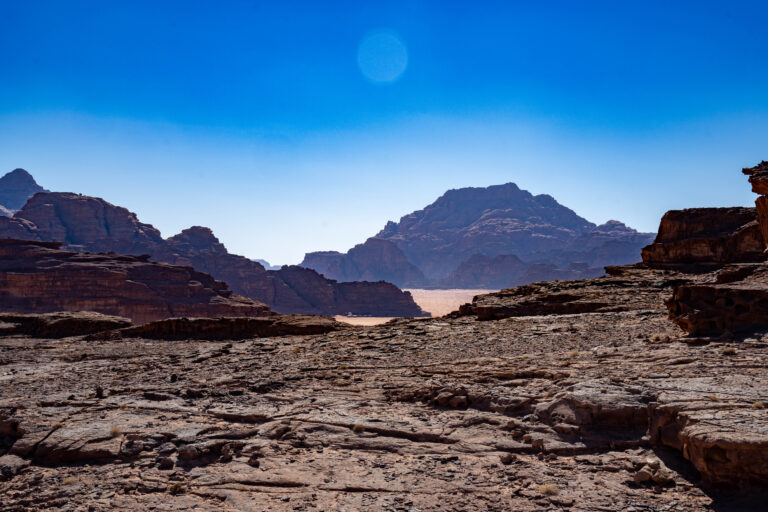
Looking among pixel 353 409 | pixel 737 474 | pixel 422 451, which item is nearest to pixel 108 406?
pixel 353 409

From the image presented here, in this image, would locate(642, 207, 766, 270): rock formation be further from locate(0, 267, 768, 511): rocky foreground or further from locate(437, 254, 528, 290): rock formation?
locate(437, 254, 528, 290): rock formation

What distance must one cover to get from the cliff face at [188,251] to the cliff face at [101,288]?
104ft

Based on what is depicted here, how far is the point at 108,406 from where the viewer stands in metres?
8.48

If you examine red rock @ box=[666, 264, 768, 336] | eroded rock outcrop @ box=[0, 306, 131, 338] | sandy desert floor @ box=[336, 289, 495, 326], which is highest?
red rock @ box=[666, 264, 768, 336]

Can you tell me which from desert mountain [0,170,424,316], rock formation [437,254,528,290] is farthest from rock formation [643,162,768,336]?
rock formation [437,254,528,290]

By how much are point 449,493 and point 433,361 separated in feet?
19.5

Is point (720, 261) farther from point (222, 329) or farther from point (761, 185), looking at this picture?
point (222, 329)

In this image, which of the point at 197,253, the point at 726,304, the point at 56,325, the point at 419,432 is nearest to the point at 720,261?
the point at 726,304

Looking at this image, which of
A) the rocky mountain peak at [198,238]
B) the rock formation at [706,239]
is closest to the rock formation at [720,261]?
the rock formation at [706,239]

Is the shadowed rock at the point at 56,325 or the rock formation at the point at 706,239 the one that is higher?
the rock formation at the point at 706,239

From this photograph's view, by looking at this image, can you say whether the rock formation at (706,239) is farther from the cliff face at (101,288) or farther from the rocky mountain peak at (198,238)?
the rocky mountain peak at (198,238)

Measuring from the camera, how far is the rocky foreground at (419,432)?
5.13 m

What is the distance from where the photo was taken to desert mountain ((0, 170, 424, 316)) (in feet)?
306

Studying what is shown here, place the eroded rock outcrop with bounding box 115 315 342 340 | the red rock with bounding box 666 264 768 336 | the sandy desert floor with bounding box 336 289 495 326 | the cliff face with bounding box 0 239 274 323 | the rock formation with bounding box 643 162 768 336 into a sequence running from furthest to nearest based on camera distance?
the sandy desert floor with bounding box 336 289 495 326, the cliff face with bounding box 0 239 274 323, the eroded rock outcrop with bounding box 115 315 342 340, the rock formation with bounding box 643 162 768 336, the red rock with bounding box 666 264 768 336
